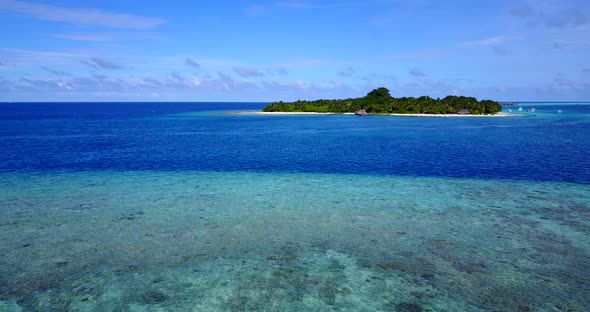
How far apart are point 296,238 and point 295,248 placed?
1.44 metres

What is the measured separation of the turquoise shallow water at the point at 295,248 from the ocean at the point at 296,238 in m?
0.09

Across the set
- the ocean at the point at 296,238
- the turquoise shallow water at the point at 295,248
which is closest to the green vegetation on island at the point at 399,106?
the ocean at the point at 296,238

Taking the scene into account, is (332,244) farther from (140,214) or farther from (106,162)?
(106,162)

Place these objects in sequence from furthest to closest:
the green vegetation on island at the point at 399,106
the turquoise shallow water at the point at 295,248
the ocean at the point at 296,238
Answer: the green vegetation on island at the point at 399,106
the ocean at the point at 296,238
the turquoise shallow water at the point at 295,248

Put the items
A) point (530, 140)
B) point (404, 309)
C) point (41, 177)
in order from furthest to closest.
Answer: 1. point (530, 140)
2. point (41, 177)
3. point (404, 309)

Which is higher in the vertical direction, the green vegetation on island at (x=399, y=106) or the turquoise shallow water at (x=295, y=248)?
the green vegetation on island at (x=399, y=106)

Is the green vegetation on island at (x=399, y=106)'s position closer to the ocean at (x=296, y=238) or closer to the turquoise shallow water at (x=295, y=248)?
the ocean at (x=296, y=238)

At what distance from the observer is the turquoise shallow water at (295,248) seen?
14.3 metres

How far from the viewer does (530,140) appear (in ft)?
230

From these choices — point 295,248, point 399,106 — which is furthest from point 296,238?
point 399,106

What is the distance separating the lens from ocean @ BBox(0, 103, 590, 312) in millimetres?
14469

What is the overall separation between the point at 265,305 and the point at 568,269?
13.1m

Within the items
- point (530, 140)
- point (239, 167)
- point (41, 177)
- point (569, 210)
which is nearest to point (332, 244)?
point (569, 210)

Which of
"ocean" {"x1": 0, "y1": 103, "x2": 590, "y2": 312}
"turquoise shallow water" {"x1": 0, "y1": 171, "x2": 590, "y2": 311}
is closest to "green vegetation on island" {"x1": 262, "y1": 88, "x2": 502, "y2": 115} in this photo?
"ocean" {"x1": 0, "y1": 103, "x2": 590, "y2": 312}
